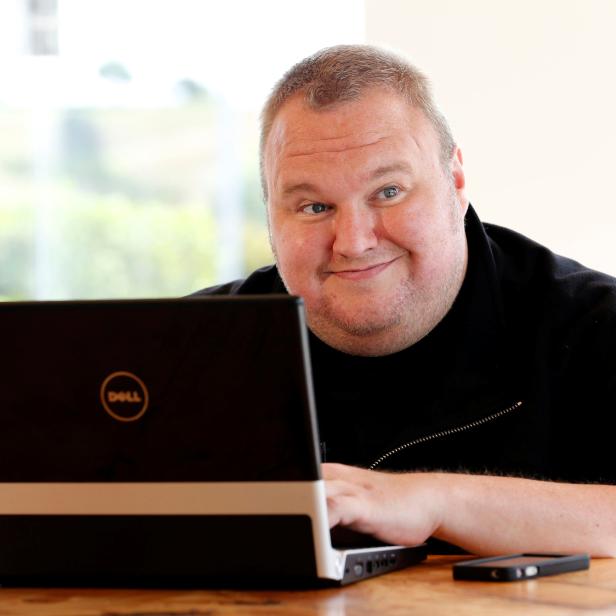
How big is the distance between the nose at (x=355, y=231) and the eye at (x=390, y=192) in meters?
0.04

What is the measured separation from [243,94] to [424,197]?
3397 millimetres

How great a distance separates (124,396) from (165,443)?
2.4 inches

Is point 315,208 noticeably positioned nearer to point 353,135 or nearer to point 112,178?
point 353,135

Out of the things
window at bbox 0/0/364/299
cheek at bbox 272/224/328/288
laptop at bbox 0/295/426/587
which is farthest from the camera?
window at bbox 0/0/364/299

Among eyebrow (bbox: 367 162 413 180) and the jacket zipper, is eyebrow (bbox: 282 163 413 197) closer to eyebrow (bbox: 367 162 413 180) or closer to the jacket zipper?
eyebrow (bbox: 367 162 413 180)

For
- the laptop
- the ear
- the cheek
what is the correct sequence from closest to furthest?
1. the laptop
2. the cheek
3. the ear

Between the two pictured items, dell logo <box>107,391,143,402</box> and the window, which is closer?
dell logo <box>107,391,143,402</box>

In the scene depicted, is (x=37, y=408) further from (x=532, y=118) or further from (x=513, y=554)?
(x=532, y=118)

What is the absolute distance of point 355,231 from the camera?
1881mm

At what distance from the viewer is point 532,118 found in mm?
2926

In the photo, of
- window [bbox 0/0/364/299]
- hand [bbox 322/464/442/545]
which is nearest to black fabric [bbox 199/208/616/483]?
hand [bbox 322/464/442/545]

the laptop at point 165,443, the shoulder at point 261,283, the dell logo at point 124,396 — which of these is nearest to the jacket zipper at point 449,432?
the shoulder at point 261,283

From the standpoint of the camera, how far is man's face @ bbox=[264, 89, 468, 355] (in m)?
1.89

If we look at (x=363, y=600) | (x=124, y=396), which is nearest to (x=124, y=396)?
(x=124, y=396)
